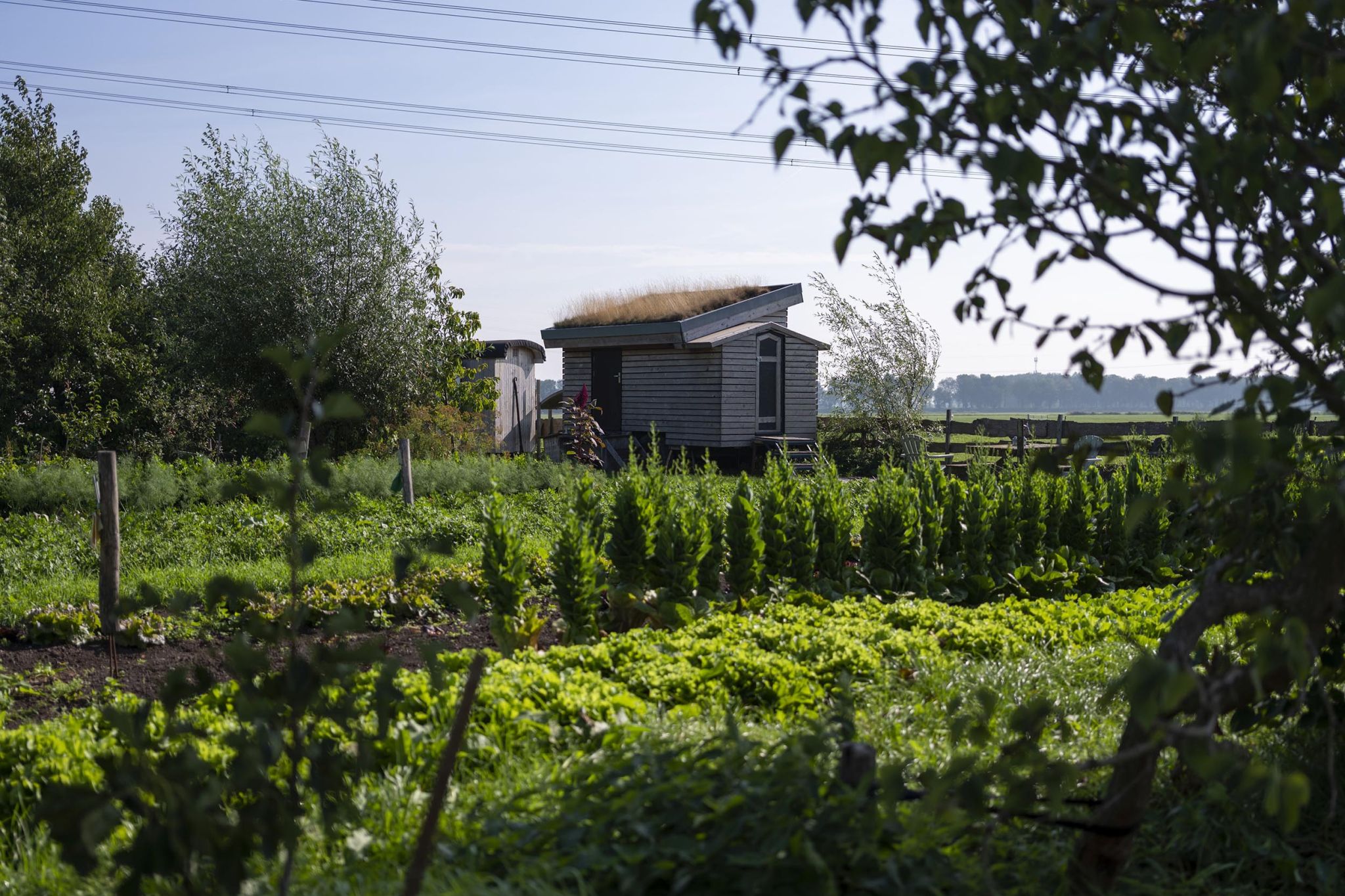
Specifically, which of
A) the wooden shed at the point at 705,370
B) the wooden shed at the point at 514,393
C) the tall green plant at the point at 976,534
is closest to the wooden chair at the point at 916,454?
the tall green plant at the point at 976,534

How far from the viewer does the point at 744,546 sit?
680 cm

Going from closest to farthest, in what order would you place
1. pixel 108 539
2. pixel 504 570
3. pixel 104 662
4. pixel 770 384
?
pixel 504 570, pixel 104 662, pixel 108 539, pixel 770 384

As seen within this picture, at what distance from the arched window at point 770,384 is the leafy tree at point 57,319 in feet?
39.7

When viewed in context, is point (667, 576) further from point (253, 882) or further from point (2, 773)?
point (253, 882)

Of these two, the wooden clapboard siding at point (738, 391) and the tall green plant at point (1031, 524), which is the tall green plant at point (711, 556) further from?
the wooden clapboard siding at point (738, 391)

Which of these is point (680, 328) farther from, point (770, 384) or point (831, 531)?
point (831, 531)

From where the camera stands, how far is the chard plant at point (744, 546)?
22.2ft

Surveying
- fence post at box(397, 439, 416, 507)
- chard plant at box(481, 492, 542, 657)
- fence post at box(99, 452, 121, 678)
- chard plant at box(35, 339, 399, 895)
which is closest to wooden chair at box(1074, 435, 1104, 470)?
chard plant at box(35, 339, 399, 895)

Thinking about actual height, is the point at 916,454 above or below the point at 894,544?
above

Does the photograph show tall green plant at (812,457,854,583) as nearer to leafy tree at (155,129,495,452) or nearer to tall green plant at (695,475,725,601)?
tall green plant at (695,475,725,601)

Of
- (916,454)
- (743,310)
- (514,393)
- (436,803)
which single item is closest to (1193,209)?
(436,803)

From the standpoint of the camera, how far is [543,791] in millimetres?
2773

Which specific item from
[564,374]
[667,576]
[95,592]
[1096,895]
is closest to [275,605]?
[95,592]

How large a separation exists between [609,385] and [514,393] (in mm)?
3500
